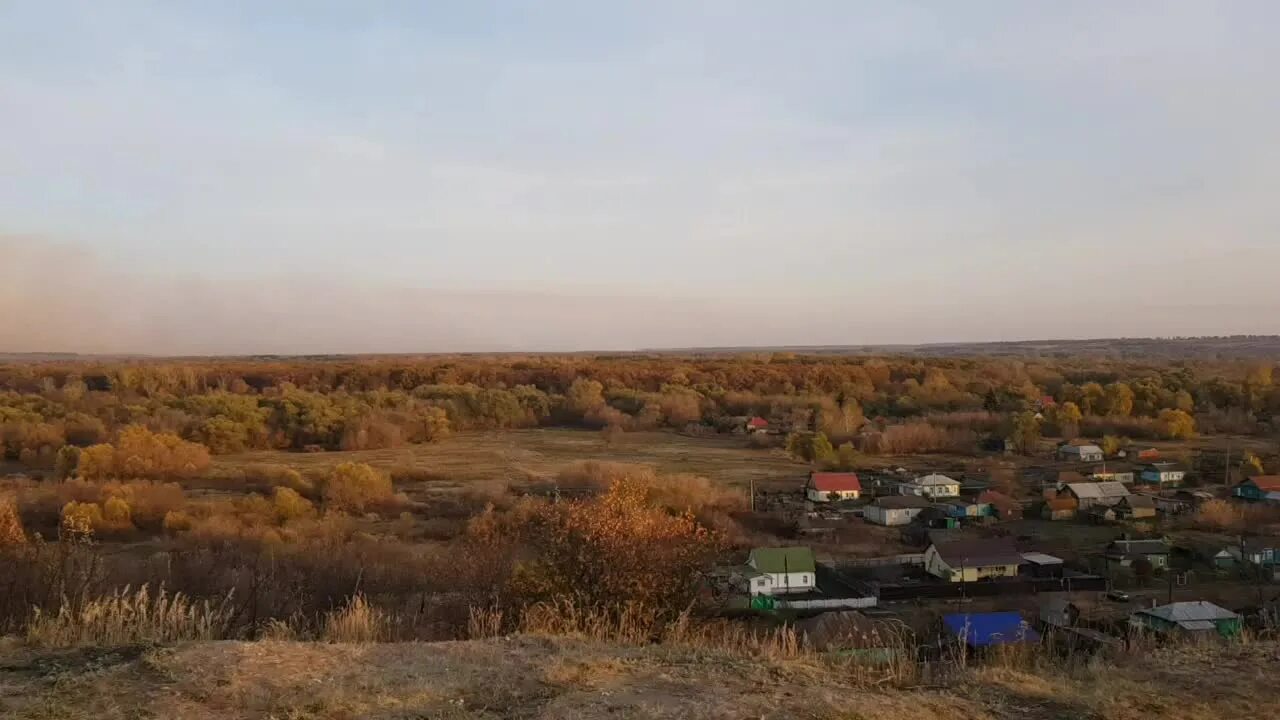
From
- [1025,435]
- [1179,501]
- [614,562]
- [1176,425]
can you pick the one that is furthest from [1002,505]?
[1176,425]

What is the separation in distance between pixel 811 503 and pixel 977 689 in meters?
22.2

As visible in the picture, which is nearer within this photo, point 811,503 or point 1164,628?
point 1164,628

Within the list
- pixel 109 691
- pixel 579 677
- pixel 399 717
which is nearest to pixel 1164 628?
pixel 579 677

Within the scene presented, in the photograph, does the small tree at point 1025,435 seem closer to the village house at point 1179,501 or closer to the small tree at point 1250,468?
the small tree at point 1250,468

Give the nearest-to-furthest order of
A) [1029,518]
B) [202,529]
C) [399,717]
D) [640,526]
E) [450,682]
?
1. [399,717]
2. [450,682]
3. [640,526]
4. [202,529]
5. [1029,518]

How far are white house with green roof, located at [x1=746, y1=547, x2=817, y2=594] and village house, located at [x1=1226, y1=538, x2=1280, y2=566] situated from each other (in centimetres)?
933

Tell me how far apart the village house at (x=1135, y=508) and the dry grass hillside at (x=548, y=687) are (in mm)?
21753

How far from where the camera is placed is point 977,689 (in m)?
4.32

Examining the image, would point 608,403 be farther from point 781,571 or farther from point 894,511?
point 781,571

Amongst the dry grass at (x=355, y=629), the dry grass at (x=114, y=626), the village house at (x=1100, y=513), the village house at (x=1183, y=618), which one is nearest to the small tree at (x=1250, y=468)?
the village house at (x=1100, y=513)

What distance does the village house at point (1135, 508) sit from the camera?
2380cm

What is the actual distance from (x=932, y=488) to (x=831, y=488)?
340cm

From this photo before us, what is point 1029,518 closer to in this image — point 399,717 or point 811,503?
point 811,503

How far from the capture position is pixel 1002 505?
25.2 meters
